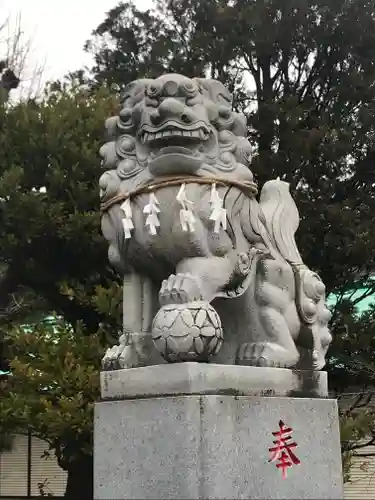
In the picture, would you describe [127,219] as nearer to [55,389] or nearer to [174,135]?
[174,135]

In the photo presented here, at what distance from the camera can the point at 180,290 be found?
3.23 metres

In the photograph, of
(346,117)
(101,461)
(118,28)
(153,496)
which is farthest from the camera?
(118,28)

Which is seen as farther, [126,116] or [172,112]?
[126,116]

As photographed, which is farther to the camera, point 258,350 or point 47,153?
point 47,153

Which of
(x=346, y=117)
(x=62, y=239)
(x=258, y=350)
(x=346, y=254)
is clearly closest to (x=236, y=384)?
(x=258, y=350)

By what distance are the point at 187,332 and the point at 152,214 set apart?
0.59 m

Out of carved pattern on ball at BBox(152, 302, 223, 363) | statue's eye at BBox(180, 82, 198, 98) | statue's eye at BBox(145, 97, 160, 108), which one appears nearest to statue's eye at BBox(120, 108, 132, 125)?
statue's eye at BBox(145, 97, 160, 108)

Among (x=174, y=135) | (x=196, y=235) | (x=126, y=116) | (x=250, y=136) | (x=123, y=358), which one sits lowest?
(x=123, y=358)

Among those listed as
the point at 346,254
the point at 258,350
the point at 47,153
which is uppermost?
the point at 47,153

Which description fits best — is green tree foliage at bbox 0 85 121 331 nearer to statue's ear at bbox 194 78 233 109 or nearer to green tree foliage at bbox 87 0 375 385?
green tree foliage at bbox 87 0 375 385

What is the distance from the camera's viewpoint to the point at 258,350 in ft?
11.4

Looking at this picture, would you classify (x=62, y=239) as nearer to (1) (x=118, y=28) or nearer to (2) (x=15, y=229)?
(2) (x=15, y=229)

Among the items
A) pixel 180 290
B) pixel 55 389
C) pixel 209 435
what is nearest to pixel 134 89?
pixel 180 290

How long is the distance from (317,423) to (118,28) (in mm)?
9234
